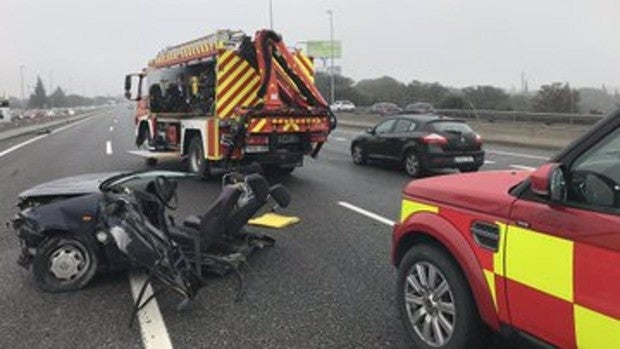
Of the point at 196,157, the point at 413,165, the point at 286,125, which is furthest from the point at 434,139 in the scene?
the point at 196,157

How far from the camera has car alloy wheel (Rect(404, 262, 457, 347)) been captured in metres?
4.13

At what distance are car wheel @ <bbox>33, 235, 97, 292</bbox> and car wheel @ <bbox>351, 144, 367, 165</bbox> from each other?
11877mm

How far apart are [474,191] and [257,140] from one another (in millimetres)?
9561

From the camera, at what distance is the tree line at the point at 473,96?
47500 mm

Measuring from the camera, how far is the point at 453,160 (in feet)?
48.8

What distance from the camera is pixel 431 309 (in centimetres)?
429

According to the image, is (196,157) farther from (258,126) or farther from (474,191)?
(474,191)

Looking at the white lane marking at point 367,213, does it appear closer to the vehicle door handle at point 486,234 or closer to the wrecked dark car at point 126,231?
the wrecked dark car at point 126,231

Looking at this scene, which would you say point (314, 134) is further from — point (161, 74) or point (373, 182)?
point (161, 74)

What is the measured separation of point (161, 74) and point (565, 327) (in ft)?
52.4

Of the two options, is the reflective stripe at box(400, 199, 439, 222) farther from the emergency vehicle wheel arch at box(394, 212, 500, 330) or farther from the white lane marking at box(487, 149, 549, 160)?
the white lane marking at box(487, 149, 549, 160)

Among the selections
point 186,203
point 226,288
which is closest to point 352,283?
point 226,288

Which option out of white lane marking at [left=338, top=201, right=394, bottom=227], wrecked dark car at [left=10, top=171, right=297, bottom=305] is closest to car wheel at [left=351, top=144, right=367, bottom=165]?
white lane marking at [left=338, top=201, right=394, bottom=227]

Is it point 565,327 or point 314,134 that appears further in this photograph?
point 314,134
